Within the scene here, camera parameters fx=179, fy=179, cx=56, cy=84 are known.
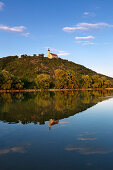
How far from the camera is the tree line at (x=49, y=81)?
94.4 m

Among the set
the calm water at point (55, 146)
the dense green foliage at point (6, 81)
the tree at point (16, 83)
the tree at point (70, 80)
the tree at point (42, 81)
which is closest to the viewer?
the calm water at point (55, 146)

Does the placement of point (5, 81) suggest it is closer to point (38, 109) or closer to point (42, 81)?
point (42, 81)

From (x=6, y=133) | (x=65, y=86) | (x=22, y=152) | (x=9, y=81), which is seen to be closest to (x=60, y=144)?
(x=22, y=152)

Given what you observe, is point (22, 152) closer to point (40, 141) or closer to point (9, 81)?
point (40, 141)

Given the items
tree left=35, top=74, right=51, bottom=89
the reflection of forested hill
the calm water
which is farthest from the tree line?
the calm water

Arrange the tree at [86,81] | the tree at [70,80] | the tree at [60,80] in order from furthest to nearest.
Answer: the tree at [86,81] < the tree at [70,80] < the tree at [60,80]

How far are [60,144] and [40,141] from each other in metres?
1.64

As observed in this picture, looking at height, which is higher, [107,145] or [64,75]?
[64,75]

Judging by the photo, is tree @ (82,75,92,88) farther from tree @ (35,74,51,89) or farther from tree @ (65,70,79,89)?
tree @ (35,74,51,89)

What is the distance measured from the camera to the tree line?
9438 cm

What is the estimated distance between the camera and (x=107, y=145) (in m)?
12.3

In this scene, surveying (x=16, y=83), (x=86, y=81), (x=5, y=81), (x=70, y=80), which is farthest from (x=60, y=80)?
(x=5, y=81)

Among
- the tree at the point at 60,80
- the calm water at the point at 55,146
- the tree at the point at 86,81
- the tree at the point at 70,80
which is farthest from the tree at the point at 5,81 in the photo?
the calm water at the point at 55,146

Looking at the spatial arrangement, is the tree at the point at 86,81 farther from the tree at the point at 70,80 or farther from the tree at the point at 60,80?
the tree at the point at 60,80
